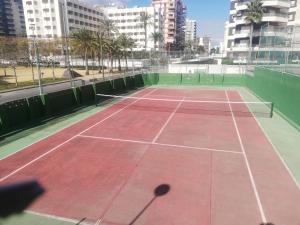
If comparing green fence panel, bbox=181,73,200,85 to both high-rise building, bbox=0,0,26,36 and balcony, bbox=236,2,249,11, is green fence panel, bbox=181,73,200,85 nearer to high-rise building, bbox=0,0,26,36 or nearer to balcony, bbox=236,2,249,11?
balcony, bbox=236,2,249,11

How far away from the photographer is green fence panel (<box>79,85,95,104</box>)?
23925 millimetres

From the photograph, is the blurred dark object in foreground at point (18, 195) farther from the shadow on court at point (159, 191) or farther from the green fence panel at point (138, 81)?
the green fence panel at point (138, 81)

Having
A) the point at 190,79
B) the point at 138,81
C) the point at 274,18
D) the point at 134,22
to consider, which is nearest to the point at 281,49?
the point at 190,79

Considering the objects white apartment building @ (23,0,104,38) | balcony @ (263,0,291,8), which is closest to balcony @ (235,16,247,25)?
balcony @ (263,0,291,8)

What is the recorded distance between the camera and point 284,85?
63.3ft

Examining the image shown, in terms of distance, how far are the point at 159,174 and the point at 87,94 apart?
16.2 metres

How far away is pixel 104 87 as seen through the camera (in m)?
28.2

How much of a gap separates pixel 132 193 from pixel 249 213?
12.4 feet

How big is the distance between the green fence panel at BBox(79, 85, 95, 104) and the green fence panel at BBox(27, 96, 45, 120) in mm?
5095

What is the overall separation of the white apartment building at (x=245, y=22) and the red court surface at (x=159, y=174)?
50038mm

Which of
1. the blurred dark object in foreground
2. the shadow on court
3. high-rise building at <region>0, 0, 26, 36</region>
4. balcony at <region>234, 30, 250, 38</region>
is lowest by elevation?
the shadow on court

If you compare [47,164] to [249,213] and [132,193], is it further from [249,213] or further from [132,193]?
[249,213]

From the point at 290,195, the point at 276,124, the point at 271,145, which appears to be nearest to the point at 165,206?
the point at 290,195

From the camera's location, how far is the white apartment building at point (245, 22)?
63341mm
